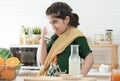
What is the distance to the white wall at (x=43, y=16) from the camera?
3868 mm

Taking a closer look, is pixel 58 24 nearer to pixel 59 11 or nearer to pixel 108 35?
pixel 59 11

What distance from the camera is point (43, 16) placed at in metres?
4.16

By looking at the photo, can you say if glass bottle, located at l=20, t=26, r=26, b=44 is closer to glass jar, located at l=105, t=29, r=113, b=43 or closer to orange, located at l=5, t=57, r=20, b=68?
glass jar, located at l=105, t=29, r=113, b=43

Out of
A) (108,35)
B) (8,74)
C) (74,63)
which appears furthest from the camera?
(108,35)

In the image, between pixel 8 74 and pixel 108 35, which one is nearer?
pixel 8 74

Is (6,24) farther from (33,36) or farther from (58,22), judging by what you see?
(58,22)

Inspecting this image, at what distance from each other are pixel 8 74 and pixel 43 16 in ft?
9.60

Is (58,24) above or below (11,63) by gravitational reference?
above

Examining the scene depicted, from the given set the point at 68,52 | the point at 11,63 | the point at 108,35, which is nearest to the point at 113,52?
the point at 108,35

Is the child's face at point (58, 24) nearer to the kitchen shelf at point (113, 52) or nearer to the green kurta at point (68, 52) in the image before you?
the green kurta at point (68, 52)

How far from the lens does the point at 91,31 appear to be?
3953mm

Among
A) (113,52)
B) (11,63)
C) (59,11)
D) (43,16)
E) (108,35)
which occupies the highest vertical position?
(43,16)

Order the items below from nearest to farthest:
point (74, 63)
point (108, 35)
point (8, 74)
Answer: point (8, 74) → point (74, 63) → point (108, 35)

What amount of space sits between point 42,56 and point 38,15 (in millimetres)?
2163
